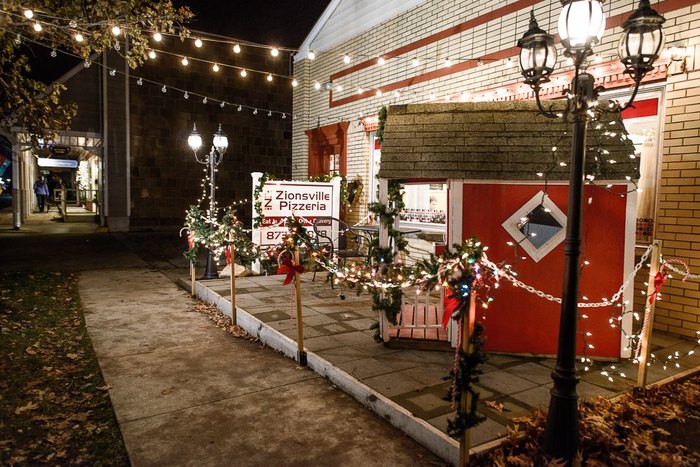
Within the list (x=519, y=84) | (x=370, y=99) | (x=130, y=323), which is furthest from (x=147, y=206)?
(x=519, y=84)

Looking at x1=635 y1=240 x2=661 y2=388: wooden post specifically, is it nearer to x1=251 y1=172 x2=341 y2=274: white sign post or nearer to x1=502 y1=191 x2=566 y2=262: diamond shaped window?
x1=502 y1=191 x2=566 y2=262: diamond shaped window

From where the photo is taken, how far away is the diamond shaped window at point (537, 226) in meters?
5.25

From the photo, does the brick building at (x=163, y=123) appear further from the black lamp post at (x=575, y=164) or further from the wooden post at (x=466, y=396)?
the wooden post at (x=466, y=396)

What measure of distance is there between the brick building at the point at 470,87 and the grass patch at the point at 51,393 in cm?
398

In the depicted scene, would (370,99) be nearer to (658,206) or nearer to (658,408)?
(658,206)

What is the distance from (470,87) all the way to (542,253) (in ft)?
16.0

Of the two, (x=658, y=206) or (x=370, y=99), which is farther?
(x=370, y=99)

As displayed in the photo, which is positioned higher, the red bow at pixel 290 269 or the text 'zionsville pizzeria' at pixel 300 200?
the text 'zionsville pizzeria' at pixel 300 200

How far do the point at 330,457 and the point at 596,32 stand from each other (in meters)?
3.71

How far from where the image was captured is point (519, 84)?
26.7 feet

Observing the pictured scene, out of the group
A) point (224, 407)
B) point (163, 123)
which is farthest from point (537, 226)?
point (163, 123)

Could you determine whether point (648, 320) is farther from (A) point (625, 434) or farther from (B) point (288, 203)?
(B) point (288, 203)

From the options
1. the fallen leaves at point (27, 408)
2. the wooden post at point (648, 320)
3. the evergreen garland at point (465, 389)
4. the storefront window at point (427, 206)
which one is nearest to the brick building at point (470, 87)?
the storefront window at point (427, 206)

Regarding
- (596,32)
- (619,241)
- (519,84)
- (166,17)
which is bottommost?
(619,241)
